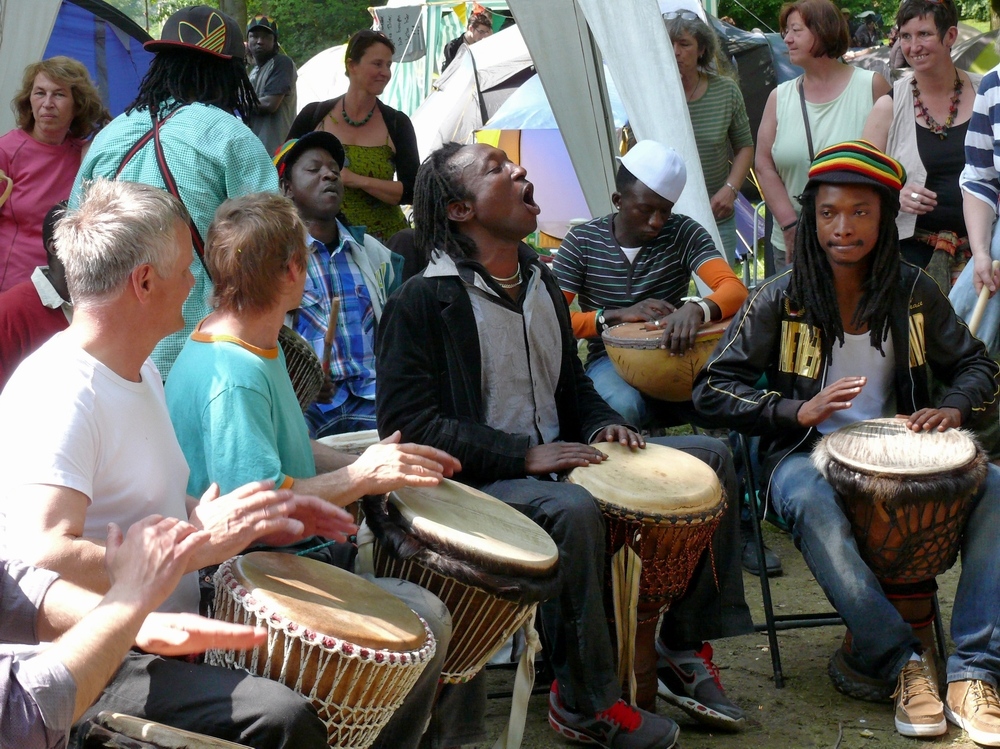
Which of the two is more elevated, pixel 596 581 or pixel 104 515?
A: pixel 104 515

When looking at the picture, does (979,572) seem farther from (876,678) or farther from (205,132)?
(205,132)

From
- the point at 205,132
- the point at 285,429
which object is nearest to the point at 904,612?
the point at 285,429

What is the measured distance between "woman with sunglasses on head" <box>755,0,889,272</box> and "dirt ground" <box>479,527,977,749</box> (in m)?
2.34

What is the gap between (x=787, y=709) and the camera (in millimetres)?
3553

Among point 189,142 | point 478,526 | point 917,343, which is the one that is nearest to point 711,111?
point 917,343

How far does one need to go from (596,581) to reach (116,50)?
741 cm

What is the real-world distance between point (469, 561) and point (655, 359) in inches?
69.9

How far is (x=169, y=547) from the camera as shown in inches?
75.9

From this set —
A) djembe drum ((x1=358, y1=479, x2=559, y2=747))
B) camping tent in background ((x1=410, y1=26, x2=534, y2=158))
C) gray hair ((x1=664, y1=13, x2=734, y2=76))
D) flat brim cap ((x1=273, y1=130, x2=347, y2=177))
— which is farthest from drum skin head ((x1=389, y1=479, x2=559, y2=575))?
camping tent in background ((x1=410, y1=26, x2=534, y2=158))

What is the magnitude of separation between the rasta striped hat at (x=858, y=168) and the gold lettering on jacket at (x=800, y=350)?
0.49 metres

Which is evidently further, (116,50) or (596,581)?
(116,50)

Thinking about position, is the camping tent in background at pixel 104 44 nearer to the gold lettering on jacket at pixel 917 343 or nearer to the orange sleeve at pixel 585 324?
the orange sleeve at pixel 585 324

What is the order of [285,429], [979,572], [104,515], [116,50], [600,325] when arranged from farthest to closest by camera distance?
1. [116,50]
2. [600,325]
3. [979,572]
4. [285,429]
5. [104,515]

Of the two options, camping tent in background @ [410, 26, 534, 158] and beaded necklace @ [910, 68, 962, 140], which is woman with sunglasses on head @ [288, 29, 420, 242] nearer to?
beaded necklace @ [910, 68, 962, 140]
